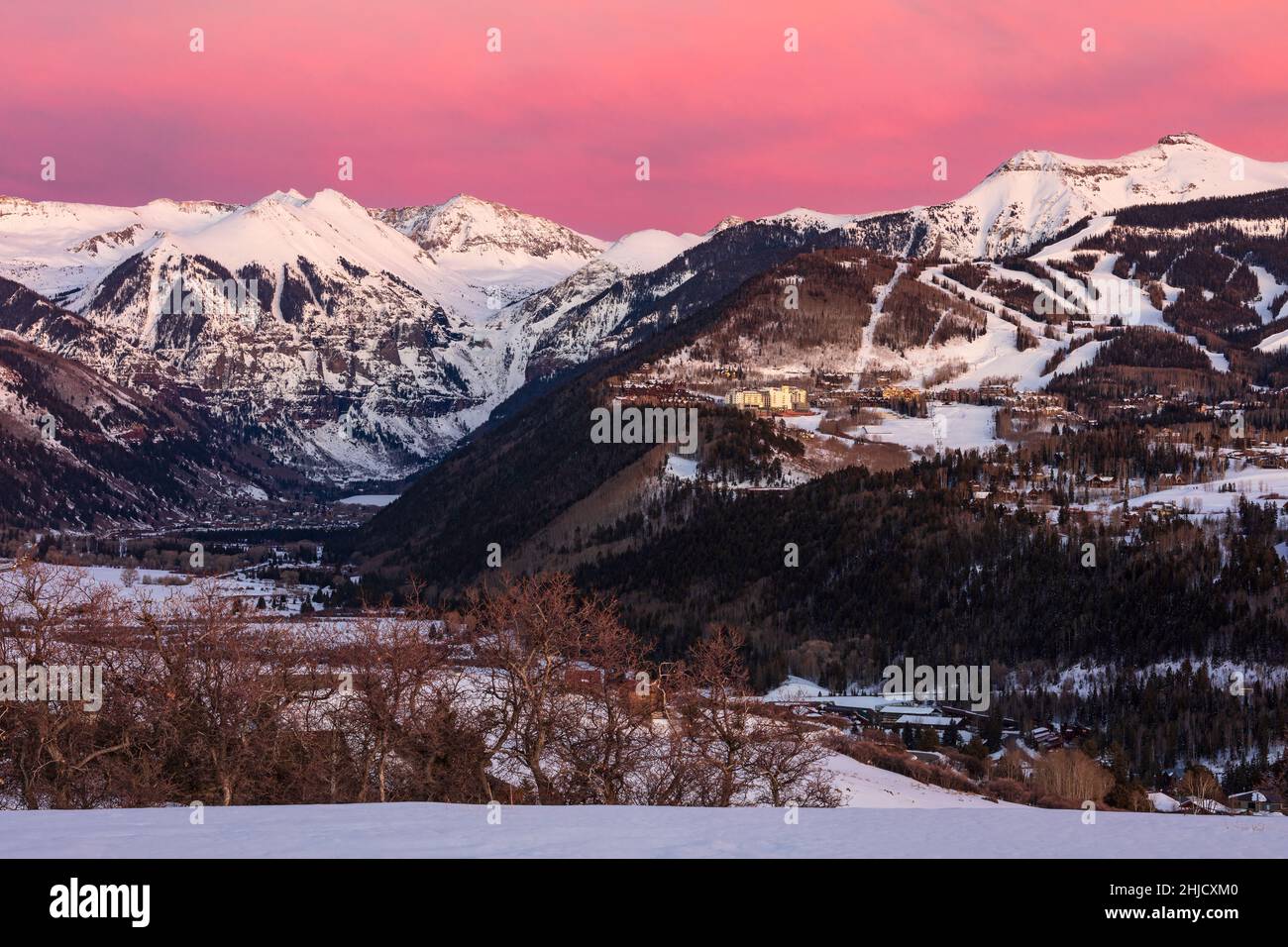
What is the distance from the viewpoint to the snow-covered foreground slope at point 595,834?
32781mm

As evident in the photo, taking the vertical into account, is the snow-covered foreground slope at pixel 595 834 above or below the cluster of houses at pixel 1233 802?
above

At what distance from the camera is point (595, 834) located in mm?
36812

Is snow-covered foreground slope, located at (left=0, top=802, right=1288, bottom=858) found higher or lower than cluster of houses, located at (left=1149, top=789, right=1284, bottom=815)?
higher

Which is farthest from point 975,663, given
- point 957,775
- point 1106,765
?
point 957,775

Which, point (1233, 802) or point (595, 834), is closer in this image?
point (595, 834)

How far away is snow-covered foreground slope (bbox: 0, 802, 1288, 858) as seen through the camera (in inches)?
1291

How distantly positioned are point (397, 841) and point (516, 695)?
1420 inches

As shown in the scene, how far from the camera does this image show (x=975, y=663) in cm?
18812

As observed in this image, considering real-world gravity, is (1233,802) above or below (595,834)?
below

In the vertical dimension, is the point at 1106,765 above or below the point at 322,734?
below

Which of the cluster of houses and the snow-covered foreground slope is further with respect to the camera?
Result: the cluster of houses

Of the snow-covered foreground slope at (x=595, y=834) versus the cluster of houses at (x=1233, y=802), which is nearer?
the snow-covered foreground slope at (x=595, y=834)
